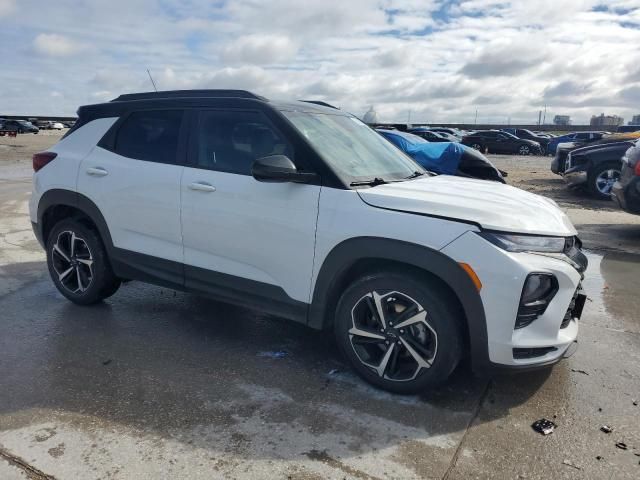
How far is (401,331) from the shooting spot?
3154mm

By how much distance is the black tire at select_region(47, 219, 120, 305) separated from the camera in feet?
14.6

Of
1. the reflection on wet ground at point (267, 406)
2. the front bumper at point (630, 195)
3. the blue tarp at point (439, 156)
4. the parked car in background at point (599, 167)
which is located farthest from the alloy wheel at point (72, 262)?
the parked car in background at point (599, 167)

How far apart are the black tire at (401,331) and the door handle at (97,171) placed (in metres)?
2.26

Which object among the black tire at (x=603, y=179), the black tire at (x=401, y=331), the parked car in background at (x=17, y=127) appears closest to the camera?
the black tire at (x=401, y=331)

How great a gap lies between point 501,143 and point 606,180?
21.9 meters

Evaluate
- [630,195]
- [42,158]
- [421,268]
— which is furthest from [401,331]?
[630,195]

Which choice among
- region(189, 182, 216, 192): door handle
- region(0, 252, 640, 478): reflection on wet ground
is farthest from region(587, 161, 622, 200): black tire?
region(189, 182, 216, 192): door handle

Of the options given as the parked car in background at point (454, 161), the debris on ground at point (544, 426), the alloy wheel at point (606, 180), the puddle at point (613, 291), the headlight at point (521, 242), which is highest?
the parked car in background at point (454, 161)

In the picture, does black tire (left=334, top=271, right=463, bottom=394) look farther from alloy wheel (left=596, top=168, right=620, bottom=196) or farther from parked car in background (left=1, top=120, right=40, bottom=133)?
parked car in background (left=1, top=120, right=40, bottom=133)

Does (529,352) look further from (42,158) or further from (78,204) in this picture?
(42,158)

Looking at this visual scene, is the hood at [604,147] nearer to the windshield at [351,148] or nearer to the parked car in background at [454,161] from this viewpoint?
the parked car in background at [454,161]

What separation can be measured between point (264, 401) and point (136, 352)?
3.91 feet

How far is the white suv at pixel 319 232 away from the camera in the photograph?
2904 millimetres

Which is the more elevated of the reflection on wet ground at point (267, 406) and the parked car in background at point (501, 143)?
the parked car in background at point (501, 143)
